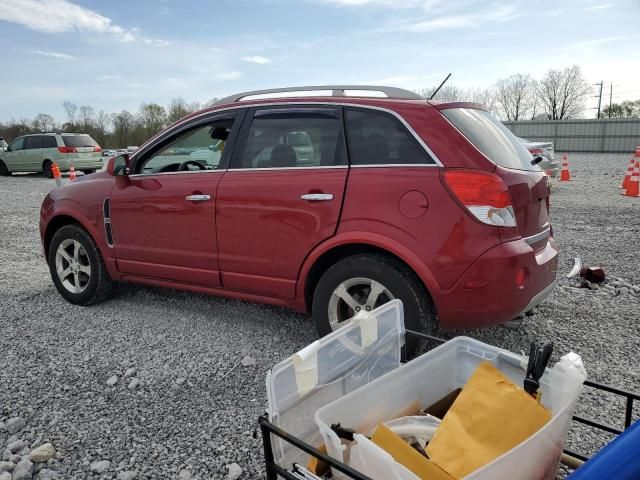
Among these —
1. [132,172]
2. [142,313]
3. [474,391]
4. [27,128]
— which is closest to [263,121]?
[132,172]

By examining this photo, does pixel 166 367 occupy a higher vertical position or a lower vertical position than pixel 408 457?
lower

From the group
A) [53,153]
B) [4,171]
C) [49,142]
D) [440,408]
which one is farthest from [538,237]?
[4,171]

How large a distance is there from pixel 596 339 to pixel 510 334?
0.57 metres

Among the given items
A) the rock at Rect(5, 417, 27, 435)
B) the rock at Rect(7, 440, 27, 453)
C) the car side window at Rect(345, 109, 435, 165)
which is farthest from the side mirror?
the rock at Rect(7, 440, 27, 453)

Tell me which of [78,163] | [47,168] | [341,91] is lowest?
[47,168]

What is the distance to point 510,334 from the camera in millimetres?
3664

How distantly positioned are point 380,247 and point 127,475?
173 cm

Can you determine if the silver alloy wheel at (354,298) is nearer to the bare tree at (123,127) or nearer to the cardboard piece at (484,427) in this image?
the cardboard piece at (484,427)

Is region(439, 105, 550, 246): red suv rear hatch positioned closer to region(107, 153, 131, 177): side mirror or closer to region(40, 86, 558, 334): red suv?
region(40, 86, 558, 334): red suv

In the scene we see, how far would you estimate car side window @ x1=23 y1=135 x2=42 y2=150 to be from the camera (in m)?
19.3

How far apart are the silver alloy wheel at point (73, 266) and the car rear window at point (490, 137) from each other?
325 centimetres

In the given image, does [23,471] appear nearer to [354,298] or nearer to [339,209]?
[354,298]

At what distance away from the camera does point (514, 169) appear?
3014mm

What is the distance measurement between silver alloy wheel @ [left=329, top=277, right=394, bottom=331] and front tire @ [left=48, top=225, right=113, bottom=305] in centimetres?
225
